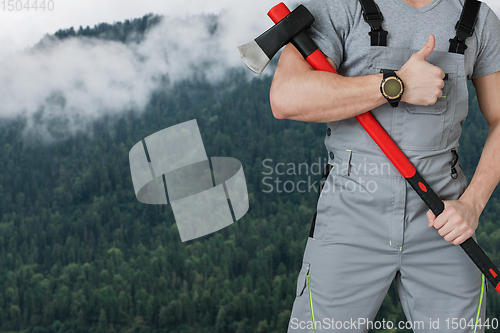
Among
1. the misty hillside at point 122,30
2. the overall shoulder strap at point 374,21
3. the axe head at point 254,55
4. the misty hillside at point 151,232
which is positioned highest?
the misty hillside at point 122,30

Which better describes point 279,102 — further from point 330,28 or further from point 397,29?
point 397,29

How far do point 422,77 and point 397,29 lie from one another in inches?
6.6

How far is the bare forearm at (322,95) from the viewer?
3.45 feet

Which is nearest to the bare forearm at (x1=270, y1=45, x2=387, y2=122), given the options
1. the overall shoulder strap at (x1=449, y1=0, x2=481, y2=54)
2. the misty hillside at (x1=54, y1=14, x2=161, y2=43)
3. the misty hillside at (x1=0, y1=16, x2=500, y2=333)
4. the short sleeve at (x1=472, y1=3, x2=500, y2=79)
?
the overall shoulder strap at (x1=449, y1=0, x2=481, y2=54)

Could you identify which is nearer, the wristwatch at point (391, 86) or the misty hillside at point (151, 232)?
the wristwatch at point (391, 86)

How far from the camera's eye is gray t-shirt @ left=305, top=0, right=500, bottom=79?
3.67 feet

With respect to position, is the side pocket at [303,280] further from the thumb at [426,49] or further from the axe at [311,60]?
the thumb at [426,49]

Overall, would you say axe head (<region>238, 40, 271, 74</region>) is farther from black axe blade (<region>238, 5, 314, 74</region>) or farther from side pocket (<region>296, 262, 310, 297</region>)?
side pocket (<region>296, 262, 310, 297</region>)

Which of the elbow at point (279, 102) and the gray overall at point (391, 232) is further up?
the elbow at point (279, 102)

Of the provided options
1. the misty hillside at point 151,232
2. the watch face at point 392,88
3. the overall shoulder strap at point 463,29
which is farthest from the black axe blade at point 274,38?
the misty hillside at point 151,232

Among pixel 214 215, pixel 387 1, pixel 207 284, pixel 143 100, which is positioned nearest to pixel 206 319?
pixel 207 284

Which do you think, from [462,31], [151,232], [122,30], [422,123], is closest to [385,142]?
[422,123]

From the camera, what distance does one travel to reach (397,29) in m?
1.15

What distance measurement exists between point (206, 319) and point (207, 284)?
24 centimetres
